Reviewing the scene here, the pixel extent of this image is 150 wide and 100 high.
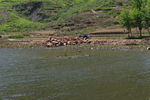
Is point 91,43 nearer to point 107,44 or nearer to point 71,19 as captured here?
point 107,44

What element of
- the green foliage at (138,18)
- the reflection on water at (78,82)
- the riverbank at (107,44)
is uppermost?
the green foliage at (138,18)

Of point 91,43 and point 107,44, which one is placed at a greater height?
point 91,43

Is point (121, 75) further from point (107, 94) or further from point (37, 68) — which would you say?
point (37, 68)

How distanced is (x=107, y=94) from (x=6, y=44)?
265 ft

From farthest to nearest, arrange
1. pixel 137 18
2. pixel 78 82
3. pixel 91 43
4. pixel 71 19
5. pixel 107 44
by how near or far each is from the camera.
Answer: pixel 71 19
pixel 137 18
pixel 91 43
pixel 107 44
pixel 78 82

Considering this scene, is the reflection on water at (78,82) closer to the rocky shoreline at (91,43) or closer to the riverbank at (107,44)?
the riverbank at (107,44)

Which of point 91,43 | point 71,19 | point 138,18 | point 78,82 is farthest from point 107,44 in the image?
point 71,19

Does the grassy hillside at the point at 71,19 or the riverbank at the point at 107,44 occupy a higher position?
the grassy hillside at the point at 71,19

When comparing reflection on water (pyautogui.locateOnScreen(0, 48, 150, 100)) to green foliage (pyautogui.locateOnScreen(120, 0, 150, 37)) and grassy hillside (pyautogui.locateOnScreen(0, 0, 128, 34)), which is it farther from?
grassy hillside (pyautogui.locateOnScreen(0, 0, 128, 34))

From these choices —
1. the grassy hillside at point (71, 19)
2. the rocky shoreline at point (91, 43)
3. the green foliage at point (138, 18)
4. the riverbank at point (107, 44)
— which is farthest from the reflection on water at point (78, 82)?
the grassy hillside at point (71, 19)

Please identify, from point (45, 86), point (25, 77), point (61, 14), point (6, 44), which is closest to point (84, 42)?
point (6, 44)

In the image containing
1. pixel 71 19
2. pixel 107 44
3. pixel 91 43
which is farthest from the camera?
pixel 71 19

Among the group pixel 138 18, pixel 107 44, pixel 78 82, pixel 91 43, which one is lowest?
pixel 107 44

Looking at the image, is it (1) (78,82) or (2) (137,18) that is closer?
(1) (78,82)
